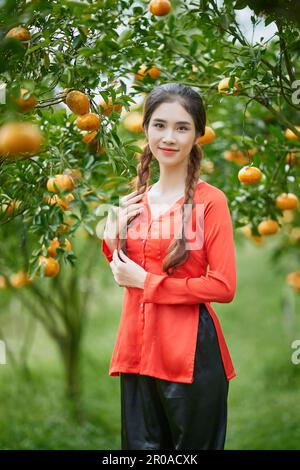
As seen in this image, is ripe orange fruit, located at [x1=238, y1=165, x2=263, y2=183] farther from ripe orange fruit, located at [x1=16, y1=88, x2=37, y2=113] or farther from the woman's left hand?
ripe orange fruit, located at [x1=16, y1=88, x2=37, y2=113]

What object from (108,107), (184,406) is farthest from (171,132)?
(184,406)

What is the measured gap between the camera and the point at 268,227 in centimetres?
236

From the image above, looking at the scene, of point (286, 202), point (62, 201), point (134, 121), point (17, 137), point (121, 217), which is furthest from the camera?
point (134, 121)

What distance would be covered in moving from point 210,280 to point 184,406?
35cm

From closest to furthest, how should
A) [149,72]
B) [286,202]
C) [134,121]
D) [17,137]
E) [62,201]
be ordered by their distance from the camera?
1. [17,137]
2. [62,201]
3. [149,72]
4. [286,202]
5. [134,121]

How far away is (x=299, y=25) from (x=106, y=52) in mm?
505

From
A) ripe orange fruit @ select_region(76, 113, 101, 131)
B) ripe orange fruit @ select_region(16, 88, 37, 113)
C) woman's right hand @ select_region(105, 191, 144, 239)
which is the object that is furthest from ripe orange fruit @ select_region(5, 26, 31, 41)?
woman's right hand @ select_region(105, 191, 144, 239)

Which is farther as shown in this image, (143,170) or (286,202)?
(286,202)

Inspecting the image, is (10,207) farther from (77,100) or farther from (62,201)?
(77,100)

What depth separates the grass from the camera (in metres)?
3.68

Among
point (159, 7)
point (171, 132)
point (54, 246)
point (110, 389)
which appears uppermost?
point (159, 7)

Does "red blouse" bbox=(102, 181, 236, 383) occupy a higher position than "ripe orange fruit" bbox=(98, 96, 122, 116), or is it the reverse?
"ripe orange fruit" bbox=(98, 96, 122, 116)

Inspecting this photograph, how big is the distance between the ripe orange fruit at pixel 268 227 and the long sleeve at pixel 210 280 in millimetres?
757

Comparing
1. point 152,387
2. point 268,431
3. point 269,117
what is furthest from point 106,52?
point 268,431
